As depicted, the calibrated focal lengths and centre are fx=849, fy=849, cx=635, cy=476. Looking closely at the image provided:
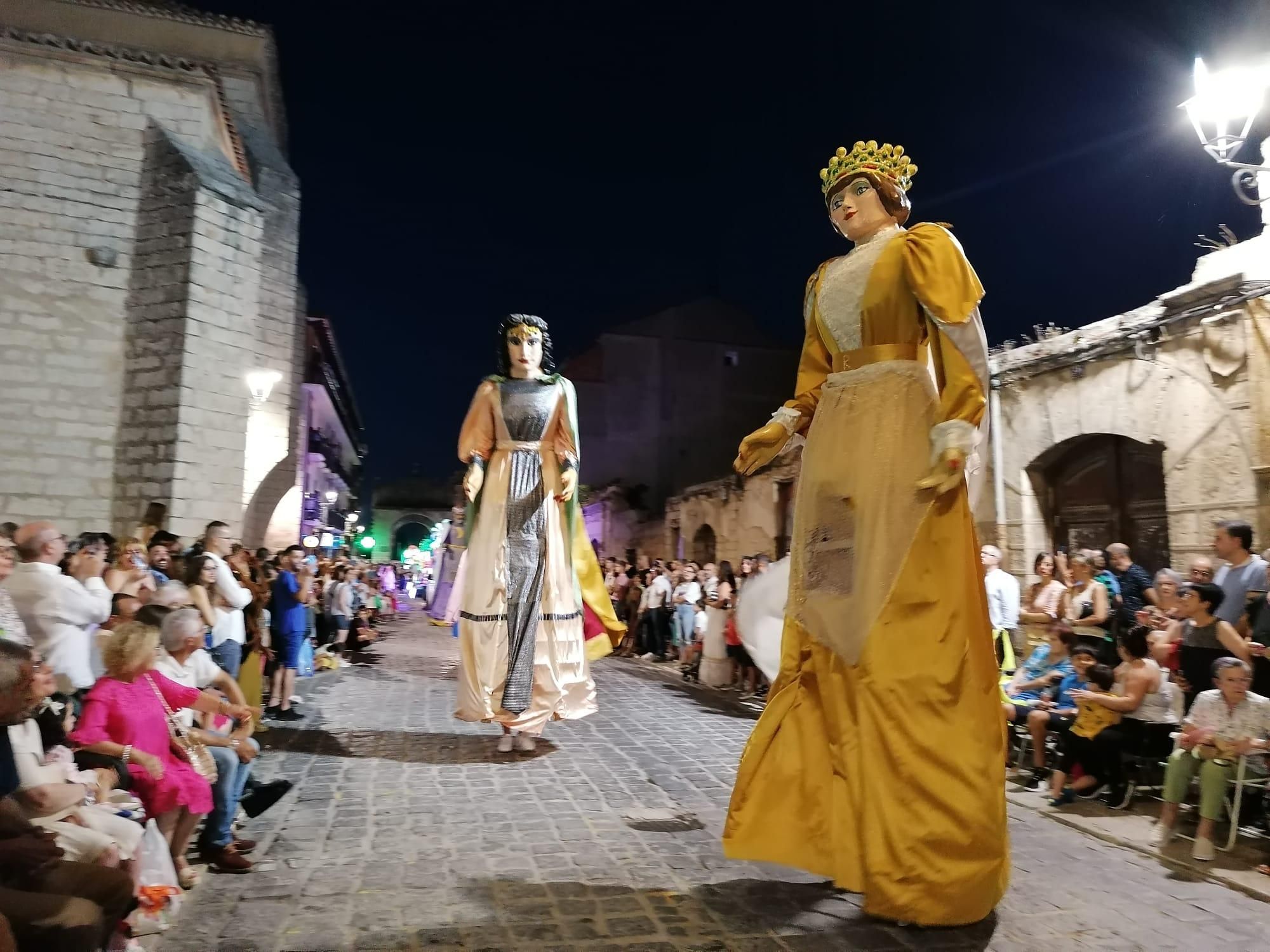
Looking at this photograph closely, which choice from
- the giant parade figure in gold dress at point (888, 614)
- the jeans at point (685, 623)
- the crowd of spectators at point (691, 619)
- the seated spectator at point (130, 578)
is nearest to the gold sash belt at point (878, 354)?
the giant parade figure in gold dress at point (888, 614)

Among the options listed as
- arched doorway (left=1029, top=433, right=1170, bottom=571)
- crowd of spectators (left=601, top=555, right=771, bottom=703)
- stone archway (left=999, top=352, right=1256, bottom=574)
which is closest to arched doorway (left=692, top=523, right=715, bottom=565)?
crowd of spectators (left=601, top=555, right=771, bottom=703)

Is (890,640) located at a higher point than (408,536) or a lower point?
lower

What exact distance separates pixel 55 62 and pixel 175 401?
17.1 ft

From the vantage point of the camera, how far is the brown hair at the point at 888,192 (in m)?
3.15

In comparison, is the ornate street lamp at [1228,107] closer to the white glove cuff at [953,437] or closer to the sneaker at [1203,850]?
the sneaker at [1203,850]

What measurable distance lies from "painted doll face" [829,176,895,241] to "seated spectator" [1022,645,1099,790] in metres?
3.18

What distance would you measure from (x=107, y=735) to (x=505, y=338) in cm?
348

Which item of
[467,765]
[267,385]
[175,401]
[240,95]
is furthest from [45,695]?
[240,95]

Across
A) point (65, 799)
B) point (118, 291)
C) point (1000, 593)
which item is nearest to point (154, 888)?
point (65, 799)

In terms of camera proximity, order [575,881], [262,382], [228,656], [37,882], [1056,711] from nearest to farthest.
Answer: [37,882]
[575,881]
[1056,711]
[228,656]
[262,382]

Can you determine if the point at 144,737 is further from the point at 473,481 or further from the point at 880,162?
the point at 880,162

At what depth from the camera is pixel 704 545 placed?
60.4 ft

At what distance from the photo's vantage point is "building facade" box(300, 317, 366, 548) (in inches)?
1075

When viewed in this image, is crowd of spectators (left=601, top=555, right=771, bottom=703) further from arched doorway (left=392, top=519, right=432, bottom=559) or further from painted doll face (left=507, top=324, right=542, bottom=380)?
arched doorway (left=392, top=519, right=432, bottom=559)
